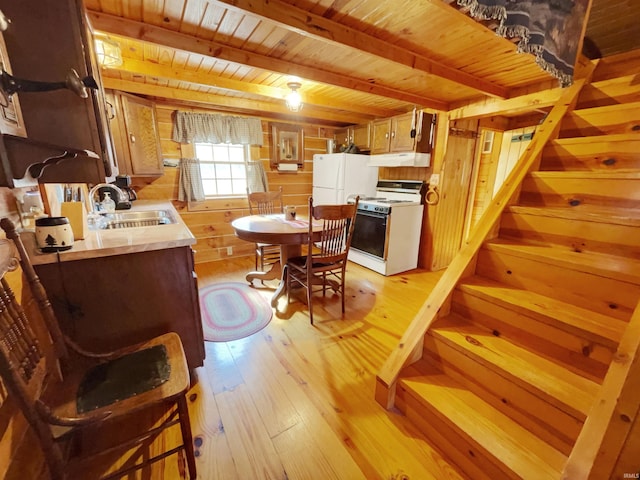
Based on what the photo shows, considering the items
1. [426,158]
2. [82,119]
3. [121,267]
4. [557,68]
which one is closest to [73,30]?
[82,119]

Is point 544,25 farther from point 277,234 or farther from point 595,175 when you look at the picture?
point 277,234

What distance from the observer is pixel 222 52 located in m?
1.90

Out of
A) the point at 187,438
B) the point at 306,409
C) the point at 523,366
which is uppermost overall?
the point at 523,366

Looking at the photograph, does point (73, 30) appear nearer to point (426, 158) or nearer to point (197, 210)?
point (197, 210)

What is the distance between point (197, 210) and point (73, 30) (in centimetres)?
303

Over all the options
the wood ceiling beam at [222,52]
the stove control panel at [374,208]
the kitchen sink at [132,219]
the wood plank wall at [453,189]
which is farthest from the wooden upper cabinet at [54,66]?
the wood plank wall at [453,189]

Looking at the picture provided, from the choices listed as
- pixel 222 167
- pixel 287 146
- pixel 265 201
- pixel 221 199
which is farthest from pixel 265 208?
pixel 287 146

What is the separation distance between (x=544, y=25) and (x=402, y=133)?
1.99 meters

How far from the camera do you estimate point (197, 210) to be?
377 cm

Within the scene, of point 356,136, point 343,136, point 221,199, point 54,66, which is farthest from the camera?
point 343,136

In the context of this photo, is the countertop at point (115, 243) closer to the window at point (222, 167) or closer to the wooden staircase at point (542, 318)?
the wooden staircase at point (542, 318)

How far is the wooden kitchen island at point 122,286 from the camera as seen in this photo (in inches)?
47.0

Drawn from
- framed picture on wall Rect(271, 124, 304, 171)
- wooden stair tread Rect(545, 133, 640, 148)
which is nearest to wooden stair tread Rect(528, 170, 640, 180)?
wooden stair tread Rect(545, 133, 640, 148)

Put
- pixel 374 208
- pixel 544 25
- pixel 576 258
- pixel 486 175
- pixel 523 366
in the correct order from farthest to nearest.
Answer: pixel 486 175 < pixel 374 208 < pixel 544 25 < pixel 576 258 < pixel 523 366
